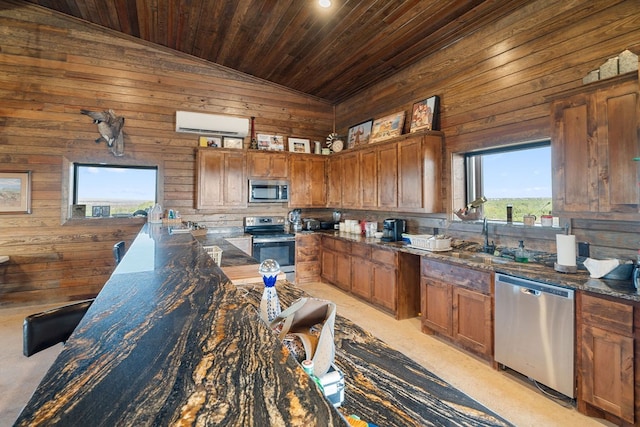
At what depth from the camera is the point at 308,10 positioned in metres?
3.42

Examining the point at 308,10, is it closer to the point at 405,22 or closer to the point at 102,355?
the point at 405,22

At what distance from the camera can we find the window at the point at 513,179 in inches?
121

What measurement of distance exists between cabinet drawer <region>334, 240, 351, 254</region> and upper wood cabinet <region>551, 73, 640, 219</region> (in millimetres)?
2771

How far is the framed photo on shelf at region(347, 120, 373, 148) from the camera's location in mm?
5202

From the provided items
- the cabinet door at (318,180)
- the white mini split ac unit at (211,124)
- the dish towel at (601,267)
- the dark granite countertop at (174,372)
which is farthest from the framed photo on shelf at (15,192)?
the dish towel at (601,267)

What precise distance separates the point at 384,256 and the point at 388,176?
1.17 meters

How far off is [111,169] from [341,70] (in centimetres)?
389

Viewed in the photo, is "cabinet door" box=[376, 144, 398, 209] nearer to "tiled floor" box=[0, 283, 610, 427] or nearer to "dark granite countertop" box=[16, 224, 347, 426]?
"tiled floor" box=[0, 283, 610, 427]

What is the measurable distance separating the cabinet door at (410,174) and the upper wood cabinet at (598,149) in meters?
1.55

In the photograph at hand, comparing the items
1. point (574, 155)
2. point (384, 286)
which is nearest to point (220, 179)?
point (384, 286)

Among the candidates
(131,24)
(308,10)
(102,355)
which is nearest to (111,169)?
(131,24)

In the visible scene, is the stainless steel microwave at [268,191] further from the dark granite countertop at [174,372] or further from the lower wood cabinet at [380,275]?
the dark granite countertop at [174,372]

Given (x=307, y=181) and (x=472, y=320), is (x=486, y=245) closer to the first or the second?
(x=472, y=320)

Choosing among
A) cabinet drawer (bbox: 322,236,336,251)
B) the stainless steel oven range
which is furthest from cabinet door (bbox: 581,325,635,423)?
the stainless steel oven range
